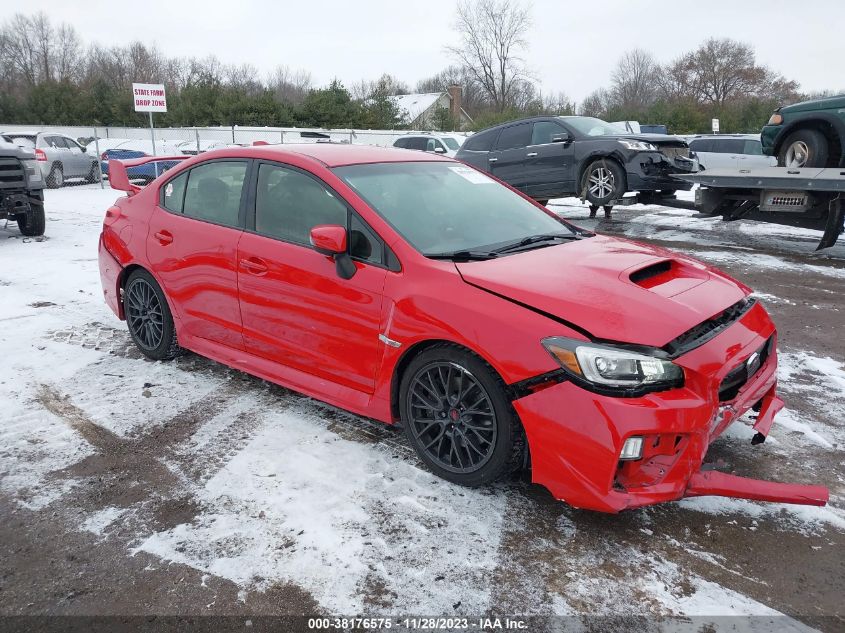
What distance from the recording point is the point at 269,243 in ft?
12.4

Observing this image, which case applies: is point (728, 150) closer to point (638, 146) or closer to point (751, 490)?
point (638, 146)

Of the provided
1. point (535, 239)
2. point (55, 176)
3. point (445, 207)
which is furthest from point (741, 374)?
point (55, 176)

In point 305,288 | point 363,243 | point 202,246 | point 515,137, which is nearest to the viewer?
point 363,243

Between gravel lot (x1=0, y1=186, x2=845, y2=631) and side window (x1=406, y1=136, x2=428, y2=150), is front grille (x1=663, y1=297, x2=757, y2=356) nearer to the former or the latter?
gravel lot (x1=0, y1=186, x2=845, y2=631)

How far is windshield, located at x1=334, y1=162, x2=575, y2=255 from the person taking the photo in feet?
11.4

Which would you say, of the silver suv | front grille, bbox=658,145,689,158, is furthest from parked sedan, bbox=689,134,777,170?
the silver suv

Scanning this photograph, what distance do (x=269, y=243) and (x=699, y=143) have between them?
20.1 metres

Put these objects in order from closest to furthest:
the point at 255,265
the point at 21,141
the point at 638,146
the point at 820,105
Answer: the point at 255,265 < the point at 820,105 < the point at 638,146 < the point at 21,141

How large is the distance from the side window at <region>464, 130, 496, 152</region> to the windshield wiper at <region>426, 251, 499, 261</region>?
31.3 feet

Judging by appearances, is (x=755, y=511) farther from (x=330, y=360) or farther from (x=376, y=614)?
(x=330, y=360)

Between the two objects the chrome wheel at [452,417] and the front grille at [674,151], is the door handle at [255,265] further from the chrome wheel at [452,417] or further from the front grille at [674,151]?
the front grille at [674,151]

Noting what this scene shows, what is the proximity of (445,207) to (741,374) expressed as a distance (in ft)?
5.93

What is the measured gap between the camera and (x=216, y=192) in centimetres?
427

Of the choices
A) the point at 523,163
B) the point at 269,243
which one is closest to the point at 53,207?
the point at 523,163
